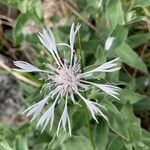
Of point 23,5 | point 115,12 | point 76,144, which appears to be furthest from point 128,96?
point 23,5

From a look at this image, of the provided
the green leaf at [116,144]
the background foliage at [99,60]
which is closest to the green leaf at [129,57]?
the background foliage at [99,60]

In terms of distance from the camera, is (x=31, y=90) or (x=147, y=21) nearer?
(x=31, y=90)

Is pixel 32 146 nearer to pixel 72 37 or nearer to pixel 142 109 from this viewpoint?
pixel 142 109

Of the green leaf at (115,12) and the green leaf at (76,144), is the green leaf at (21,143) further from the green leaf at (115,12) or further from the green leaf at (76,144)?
the green leaf at (115,12)

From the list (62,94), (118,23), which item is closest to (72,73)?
(62,94)

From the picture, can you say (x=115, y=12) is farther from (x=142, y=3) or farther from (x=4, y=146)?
(x=4, y=146)

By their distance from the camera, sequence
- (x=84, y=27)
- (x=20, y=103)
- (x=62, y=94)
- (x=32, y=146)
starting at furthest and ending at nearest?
1. (x=20, y=103)
2. (x=84, y=27)
3. (x=32, y=146)
4. (x=62, y=94)
